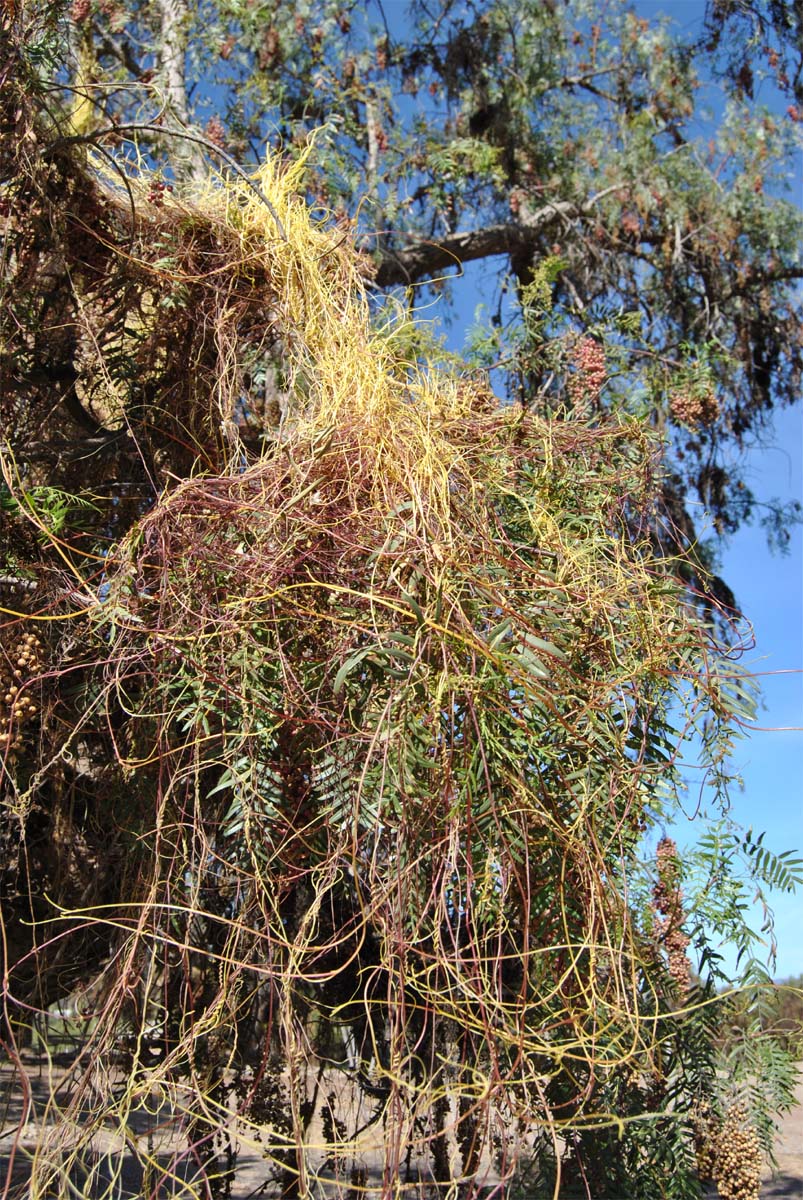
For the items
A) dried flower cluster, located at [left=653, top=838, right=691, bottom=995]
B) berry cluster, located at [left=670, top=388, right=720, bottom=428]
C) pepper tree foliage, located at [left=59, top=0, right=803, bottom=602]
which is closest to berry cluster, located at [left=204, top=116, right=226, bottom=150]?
pepper tree foliage, located at [left=59, top=0, right=803, bottom=602]

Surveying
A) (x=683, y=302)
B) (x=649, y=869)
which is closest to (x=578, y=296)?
(x=683, y=302)

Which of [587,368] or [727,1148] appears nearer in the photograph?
[727,1148]

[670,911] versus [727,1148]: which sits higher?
[670,911]

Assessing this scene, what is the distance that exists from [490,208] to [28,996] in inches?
175

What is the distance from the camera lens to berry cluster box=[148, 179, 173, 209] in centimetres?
244

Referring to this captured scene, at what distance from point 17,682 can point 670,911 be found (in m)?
1.49

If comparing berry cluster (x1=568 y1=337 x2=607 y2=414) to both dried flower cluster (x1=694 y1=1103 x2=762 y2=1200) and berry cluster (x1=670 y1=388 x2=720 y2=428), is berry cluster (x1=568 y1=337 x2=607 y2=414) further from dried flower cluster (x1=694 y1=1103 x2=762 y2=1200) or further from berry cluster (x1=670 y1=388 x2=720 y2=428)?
dried flower cluster (x1=694 y1=1103 x2=762 y2=1200)

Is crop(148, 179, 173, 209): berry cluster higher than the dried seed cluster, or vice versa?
crop(148, 179, 173, 209): berry cluster

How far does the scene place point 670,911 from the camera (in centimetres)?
232

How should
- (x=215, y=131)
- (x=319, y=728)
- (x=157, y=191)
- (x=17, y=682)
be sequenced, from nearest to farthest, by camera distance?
(x=319, y=728)
(x=17, y=682)
(x=157, y=191)
(x=215, y=131)

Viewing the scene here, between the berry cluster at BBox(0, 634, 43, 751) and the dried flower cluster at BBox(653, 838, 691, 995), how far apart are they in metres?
1.35

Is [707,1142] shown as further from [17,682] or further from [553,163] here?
[553,163]

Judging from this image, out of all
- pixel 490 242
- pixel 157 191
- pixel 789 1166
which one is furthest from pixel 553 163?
pixel 789 1166

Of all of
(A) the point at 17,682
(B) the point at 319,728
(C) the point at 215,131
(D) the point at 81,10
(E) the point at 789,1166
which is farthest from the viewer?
(E) the point at 789,1166
